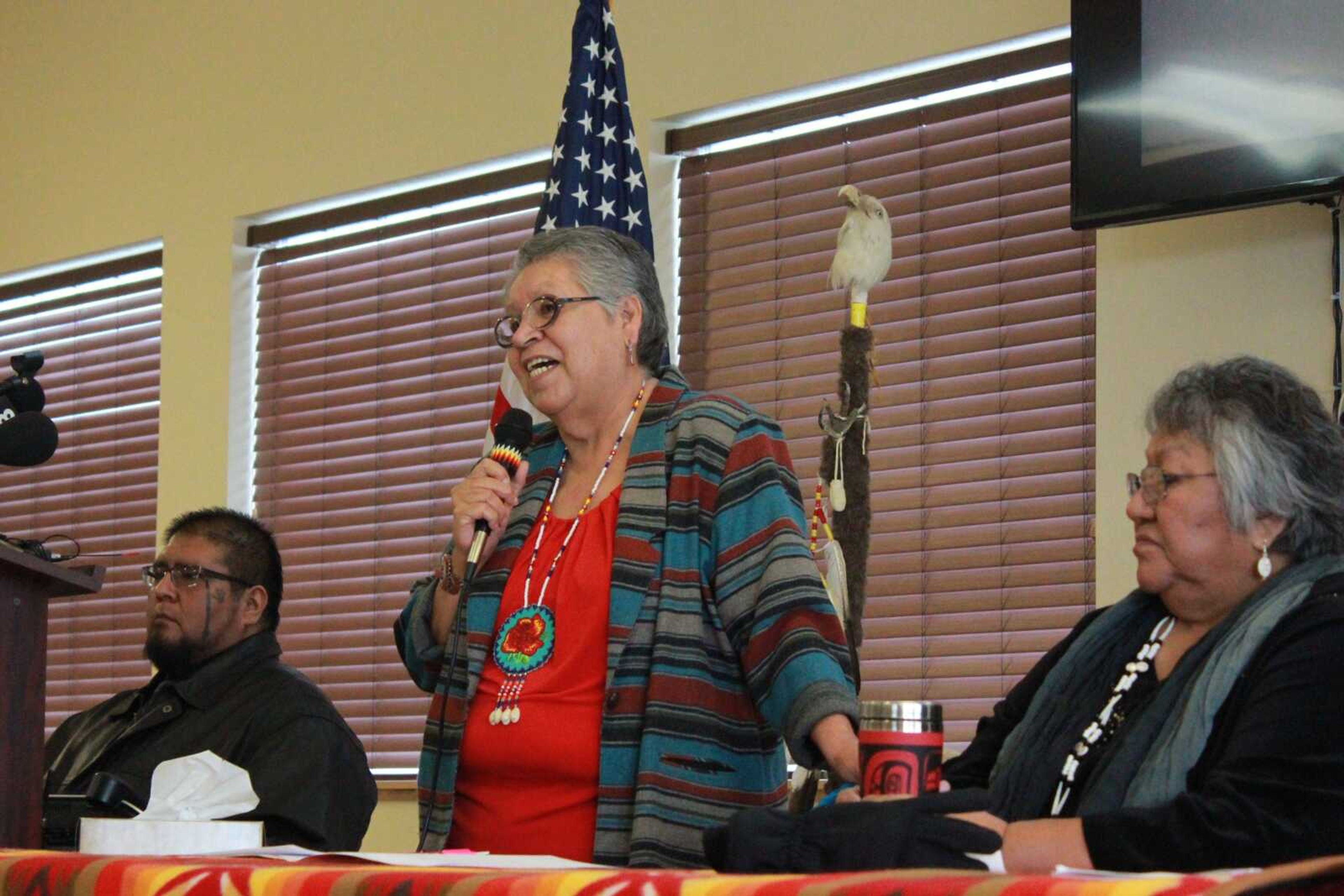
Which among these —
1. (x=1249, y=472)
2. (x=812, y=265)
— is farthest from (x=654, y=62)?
(x=1249, y=472)

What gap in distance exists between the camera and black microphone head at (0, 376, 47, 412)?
2.34m

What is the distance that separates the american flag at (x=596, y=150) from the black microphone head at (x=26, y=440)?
112 centimetres

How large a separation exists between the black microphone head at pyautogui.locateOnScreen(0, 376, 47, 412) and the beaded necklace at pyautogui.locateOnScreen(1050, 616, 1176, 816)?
1410 mm

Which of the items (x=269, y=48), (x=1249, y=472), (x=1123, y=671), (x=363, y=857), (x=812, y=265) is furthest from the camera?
(x=269, y=48)

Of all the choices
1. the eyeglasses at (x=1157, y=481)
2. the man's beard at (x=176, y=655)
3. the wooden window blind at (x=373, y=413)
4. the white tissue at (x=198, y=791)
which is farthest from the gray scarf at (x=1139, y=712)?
the wooden window blind at (x=373, y=413)

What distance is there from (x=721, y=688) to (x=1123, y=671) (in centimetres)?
46

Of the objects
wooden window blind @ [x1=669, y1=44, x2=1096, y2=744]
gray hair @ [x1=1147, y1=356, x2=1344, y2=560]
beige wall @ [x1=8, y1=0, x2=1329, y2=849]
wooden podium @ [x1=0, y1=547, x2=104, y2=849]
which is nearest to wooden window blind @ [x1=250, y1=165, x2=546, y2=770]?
beige wall @ [x1=8, y1=0, x2=1329, y2=849]

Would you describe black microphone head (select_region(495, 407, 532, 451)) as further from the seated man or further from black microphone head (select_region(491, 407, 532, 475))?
the seated man

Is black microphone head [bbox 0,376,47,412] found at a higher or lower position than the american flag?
lower

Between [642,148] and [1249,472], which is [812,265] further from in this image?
[1249,472]

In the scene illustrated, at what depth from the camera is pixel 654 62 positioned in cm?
409

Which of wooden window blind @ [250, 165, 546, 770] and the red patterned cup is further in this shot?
wooden window blind @ [250, 165, 546, 770]

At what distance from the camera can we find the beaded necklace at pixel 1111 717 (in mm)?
1895

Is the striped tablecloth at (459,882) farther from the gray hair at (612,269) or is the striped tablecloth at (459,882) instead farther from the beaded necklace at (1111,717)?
the gray hair at (612,269)
